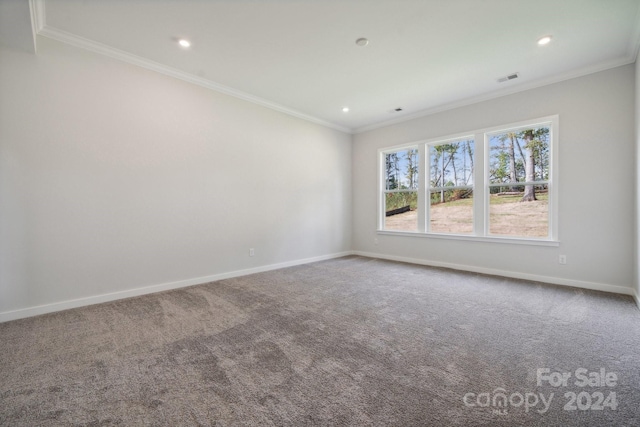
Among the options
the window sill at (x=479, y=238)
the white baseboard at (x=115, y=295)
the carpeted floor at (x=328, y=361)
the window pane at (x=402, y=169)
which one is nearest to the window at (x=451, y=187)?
the window sill at (x=479, y=238)

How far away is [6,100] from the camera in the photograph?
254 centimetres

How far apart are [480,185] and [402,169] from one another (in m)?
Result: 1.53

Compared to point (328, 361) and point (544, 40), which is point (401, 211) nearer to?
point (544, 40)

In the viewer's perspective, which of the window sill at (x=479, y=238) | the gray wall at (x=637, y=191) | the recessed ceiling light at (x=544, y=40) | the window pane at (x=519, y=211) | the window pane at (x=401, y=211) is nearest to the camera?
the recessed ceiling light at (x=544, y=40)

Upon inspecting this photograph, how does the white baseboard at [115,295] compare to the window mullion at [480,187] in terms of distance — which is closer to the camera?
the white baseboard at [115,295]

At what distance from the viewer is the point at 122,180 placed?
10.4 feet

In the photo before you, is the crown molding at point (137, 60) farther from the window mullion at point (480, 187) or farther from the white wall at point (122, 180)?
the window mullion at point (480, 187)

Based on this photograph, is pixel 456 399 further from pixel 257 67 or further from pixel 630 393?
pixel 257 67

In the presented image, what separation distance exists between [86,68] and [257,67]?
73.9 inches

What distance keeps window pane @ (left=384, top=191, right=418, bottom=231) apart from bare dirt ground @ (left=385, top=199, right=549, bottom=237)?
2 centimetres

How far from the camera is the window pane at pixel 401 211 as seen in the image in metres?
5.32

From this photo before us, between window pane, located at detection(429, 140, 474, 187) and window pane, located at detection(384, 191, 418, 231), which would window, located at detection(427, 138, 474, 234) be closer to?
window pane, located at detection(429, 140, 474, 187)

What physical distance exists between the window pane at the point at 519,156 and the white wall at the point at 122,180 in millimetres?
3552

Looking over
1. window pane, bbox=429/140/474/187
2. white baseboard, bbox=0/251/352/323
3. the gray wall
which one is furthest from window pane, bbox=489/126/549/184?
white baseboard, bbox=0/251/352/323
